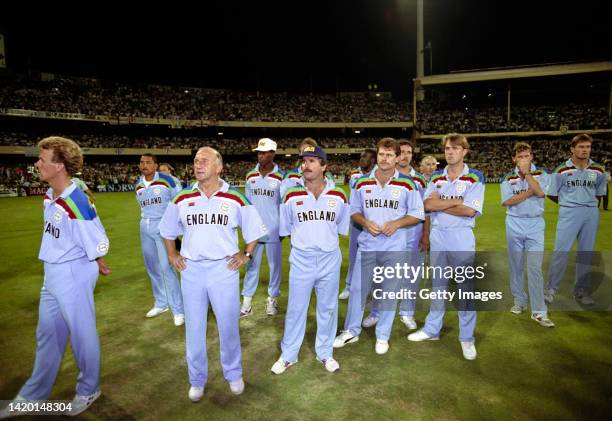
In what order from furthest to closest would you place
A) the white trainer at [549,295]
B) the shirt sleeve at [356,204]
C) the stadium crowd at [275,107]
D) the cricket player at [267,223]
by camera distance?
1. the stadium crowd at [275,107]
2. the white trainer at [549,295]
3. the cricket player at [267,223]
4. the shirt sleeve at [356,204]

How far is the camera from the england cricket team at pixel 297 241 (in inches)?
130

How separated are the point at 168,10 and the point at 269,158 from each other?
47.3 metres

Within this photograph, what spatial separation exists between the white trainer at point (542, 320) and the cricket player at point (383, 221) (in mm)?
2392

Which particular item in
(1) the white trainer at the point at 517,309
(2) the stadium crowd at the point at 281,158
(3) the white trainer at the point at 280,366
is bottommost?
(1) the white trainer at the point at 517,309

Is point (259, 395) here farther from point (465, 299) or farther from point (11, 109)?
point (11, 109)

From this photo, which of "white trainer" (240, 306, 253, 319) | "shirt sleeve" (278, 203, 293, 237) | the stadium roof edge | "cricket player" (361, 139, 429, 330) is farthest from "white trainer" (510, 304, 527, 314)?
the stadium roof edge

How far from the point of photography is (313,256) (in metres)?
4.01

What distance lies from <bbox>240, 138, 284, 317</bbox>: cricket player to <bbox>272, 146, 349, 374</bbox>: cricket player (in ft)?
5.94

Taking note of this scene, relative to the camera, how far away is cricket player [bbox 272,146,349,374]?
13.2 feet

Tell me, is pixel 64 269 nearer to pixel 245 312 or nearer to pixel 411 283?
pixel 245 312

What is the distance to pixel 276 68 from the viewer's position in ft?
181

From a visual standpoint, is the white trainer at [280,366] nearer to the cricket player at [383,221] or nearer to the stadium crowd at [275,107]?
the cricket player at [383,221]

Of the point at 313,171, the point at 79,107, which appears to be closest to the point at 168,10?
the point at 79,107

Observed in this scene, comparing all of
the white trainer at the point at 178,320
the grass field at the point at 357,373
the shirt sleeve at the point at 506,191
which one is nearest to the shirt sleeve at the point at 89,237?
the grass field at the point at 357,373
